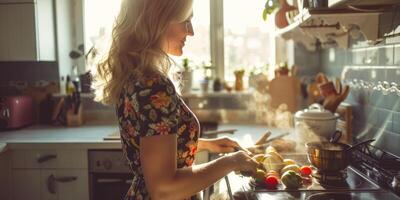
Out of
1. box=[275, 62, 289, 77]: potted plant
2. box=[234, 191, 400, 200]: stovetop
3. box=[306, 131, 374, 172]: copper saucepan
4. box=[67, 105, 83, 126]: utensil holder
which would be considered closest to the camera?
box=[234, 191, 400, 200]: stovetop

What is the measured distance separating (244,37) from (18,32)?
4.99 ft

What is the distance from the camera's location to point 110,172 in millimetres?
2020

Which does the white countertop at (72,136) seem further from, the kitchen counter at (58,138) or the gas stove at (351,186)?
the gas stove at (351,186)

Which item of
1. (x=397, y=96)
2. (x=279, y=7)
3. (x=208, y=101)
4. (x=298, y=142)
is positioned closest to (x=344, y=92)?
(x=298, y=142)

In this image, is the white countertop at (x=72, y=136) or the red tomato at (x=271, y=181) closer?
the red tomato at (x=271, y=181)

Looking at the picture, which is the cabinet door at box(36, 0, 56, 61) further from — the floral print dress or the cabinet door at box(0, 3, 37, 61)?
the floral print dress

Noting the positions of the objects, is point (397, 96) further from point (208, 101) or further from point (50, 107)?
point (50, 107)

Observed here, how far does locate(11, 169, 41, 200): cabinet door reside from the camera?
2070 mm

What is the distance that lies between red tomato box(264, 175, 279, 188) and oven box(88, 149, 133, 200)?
0.98m

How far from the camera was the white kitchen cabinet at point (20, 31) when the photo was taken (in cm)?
239

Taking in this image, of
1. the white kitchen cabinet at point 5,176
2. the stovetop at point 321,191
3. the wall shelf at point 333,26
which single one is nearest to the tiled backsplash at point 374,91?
the wall shelf at point 333,26

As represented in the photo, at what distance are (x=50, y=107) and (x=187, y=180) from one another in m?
2.03

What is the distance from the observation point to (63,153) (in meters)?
2.03

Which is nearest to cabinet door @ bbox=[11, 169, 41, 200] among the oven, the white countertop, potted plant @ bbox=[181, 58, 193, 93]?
the white countertop
